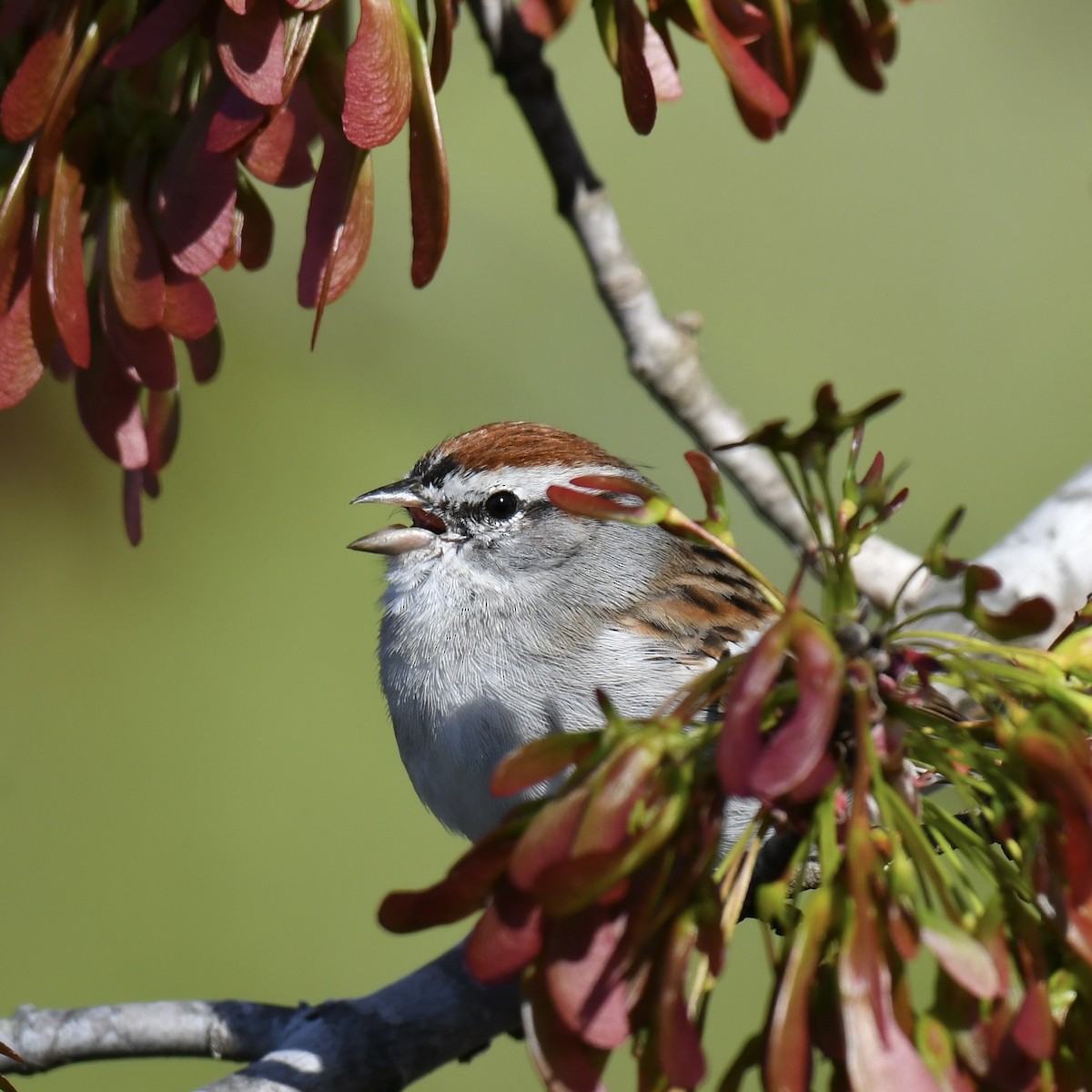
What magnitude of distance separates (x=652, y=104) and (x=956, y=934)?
1.04 m

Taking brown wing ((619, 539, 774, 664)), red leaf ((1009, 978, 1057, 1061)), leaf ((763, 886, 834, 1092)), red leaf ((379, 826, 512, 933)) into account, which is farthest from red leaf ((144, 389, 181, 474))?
red leaf ((1009, 978, 1057, 1061))

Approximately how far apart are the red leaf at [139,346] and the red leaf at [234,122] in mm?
297

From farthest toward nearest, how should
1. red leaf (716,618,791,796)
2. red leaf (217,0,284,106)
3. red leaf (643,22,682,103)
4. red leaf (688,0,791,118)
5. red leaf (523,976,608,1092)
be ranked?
1. red leaf (643,22,682,103)
2. red leaf (688,0,791,118)
3. red leaf (217,0,284,106)
4. red leaf (523,976,608,1092)
5. red leaf (716,618,791,796)

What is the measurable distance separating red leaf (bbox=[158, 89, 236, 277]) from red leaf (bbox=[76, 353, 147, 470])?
329 millimetres

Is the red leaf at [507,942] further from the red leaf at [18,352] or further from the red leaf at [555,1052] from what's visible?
the red leaf at [18,352]

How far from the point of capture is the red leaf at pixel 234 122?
1492 millimetres

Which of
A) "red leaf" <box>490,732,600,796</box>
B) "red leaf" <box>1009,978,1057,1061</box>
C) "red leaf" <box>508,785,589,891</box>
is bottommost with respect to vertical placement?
"red leaf" <box>1009,978,1057,1061</box>

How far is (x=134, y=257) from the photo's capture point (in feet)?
5.39

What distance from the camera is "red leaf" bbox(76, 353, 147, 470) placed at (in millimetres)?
1896

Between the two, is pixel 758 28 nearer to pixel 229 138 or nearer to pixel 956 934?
pixel 229 138

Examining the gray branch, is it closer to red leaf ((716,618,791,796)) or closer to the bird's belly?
the bird's belly

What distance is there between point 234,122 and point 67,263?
0.26 meters

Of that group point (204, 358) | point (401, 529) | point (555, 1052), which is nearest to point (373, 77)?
point (204, 358)

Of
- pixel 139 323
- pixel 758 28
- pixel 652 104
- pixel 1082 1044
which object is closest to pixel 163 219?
pixel 139 323
